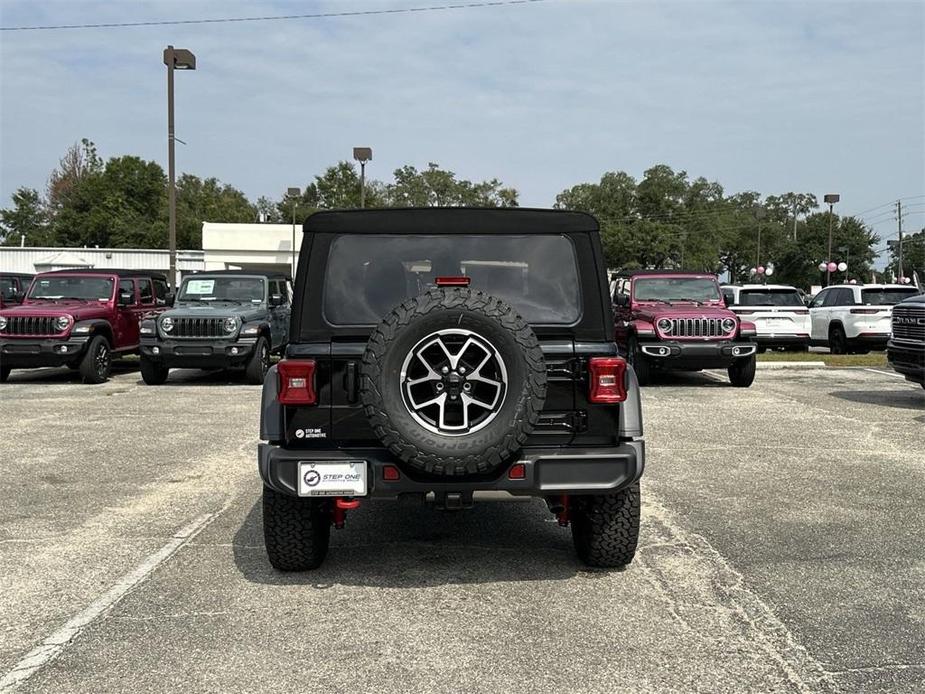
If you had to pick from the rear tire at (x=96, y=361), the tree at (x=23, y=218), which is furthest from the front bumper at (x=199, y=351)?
the tree at (x=23, y=218)

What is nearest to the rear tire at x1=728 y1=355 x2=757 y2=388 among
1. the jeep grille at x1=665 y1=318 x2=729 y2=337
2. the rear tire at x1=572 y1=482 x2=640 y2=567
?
the jeep grille at x1=665 y1=318 x2=729 y2=337

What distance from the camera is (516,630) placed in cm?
403

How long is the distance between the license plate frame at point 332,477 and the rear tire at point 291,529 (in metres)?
0.29

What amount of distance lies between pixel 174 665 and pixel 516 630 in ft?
4.77

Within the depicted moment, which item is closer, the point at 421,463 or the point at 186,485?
the point at 421,463

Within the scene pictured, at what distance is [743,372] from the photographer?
540 inches

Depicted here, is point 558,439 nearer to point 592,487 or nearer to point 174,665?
point 592,487

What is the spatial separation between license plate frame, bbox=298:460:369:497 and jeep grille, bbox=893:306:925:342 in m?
9.02

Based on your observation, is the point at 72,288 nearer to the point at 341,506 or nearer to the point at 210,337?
the point at 210,337

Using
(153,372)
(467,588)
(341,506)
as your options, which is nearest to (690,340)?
(153,372)

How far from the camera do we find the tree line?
7794 cm

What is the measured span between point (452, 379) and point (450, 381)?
14mm

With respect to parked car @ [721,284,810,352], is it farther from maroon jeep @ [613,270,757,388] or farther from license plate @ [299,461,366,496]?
license plate @ [299,461,366,496]

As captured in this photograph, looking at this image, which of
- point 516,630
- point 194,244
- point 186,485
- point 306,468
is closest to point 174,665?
point 306,468
